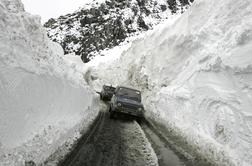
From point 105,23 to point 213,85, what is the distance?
100 meters

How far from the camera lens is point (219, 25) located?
17.5 m

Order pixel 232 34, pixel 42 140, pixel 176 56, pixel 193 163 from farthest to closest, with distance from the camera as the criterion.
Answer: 1. pixel 176 56
2. pixel 232 34
3. pixel 193 163
4. pixel 42 140

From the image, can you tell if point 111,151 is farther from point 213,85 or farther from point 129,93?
point 129,93

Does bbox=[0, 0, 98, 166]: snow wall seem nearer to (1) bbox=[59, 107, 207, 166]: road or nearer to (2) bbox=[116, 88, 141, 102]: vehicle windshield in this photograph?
(1) bbox=[59, 107, 207, 166]: road

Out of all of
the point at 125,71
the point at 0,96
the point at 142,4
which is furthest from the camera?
the point at 142,4

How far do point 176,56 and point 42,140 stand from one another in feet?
58.7

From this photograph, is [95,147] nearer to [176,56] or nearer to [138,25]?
[176,56]

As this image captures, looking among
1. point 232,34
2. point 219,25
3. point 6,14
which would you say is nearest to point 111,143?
point 6,14

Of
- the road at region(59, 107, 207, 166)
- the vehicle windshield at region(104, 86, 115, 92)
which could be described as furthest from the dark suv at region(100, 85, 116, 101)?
the road at region(59, 107, 207, 166)

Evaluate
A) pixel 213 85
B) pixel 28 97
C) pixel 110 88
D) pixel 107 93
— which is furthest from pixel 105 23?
pixel 28 97

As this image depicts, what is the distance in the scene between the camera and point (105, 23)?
110 metres

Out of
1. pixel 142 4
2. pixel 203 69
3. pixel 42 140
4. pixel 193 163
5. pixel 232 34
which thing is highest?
pixel 142 4

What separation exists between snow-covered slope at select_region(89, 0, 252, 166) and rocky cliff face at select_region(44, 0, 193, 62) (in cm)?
7615

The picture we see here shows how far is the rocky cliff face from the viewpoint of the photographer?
340ft
